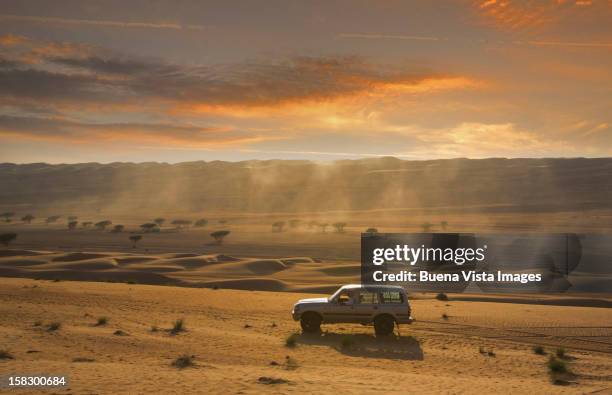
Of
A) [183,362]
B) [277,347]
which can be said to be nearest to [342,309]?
[277,347]

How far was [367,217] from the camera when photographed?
369 ft

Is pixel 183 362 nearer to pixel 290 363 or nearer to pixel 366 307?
pixel 290 363

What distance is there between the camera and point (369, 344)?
16.9 m

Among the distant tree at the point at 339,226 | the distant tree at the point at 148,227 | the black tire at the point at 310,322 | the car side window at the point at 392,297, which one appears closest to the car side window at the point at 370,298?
the car side window at the point at 392,297

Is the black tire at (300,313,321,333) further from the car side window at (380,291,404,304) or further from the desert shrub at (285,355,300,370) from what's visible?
the desert shrub at (285,355,300,370)

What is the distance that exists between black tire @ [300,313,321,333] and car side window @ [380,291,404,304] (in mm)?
2178

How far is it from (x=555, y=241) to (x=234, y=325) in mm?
45812

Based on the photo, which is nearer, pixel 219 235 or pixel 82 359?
pixel 82 359

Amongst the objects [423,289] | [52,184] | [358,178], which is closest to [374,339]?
[423,289]

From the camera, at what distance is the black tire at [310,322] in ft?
59.4

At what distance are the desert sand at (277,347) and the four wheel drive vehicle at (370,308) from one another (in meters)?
0.60

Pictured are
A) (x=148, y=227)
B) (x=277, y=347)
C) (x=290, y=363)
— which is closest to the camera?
(x=290, y=363)

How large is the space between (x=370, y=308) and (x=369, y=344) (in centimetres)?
113

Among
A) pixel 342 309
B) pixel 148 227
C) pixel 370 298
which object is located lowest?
pixel 342 309
